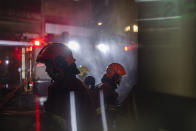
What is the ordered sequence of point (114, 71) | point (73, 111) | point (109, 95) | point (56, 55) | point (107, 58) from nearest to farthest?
1. point (73, 111)
2. point (56, 55)
3. point (109, 95)
4. point (114, 71)
5. point (107, 58)

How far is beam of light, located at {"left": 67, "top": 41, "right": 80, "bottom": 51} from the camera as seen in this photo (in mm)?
9772

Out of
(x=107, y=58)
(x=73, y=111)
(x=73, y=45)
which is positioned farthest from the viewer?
(x=107, y=58)

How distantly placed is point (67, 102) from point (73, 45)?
318 inches

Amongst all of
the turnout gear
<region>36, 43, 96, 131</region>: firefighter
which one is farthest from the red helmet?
the turnout gear

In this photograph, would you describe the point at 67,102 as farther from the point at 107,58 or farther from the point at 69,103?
the point at 107,58

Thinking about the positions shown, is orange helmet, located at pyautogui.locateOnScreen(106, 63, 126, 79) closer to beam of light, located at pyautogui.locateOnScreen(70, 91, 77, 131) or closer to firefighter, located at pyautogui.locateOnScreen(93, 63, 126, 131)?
firefighter, located at pyautogui.locateOnScreen(93, 63, 126, 131)

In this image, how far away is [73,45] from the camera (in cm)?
998

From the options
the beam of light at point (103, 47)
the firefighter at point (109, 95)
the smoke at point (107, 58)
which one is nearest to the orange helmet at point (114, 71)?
the firefighter at point (109, 95)

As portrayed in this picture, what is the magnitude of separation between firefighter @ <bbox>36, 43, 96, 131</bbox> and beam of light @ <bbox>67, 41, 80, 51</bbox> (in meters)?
7.57

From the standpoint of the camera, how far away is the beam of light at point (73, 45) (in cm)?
977

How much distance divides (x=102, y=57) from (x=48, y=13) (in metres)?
13.1

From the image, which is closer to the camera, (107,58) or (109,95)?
(109,95)

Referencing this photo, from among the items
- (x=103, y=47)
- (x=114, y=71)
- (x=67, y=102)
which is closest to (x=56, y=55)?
(x=67, y=102)

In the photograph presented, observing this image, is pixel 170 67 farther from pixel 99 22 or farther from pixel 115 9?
pixel 99 22
